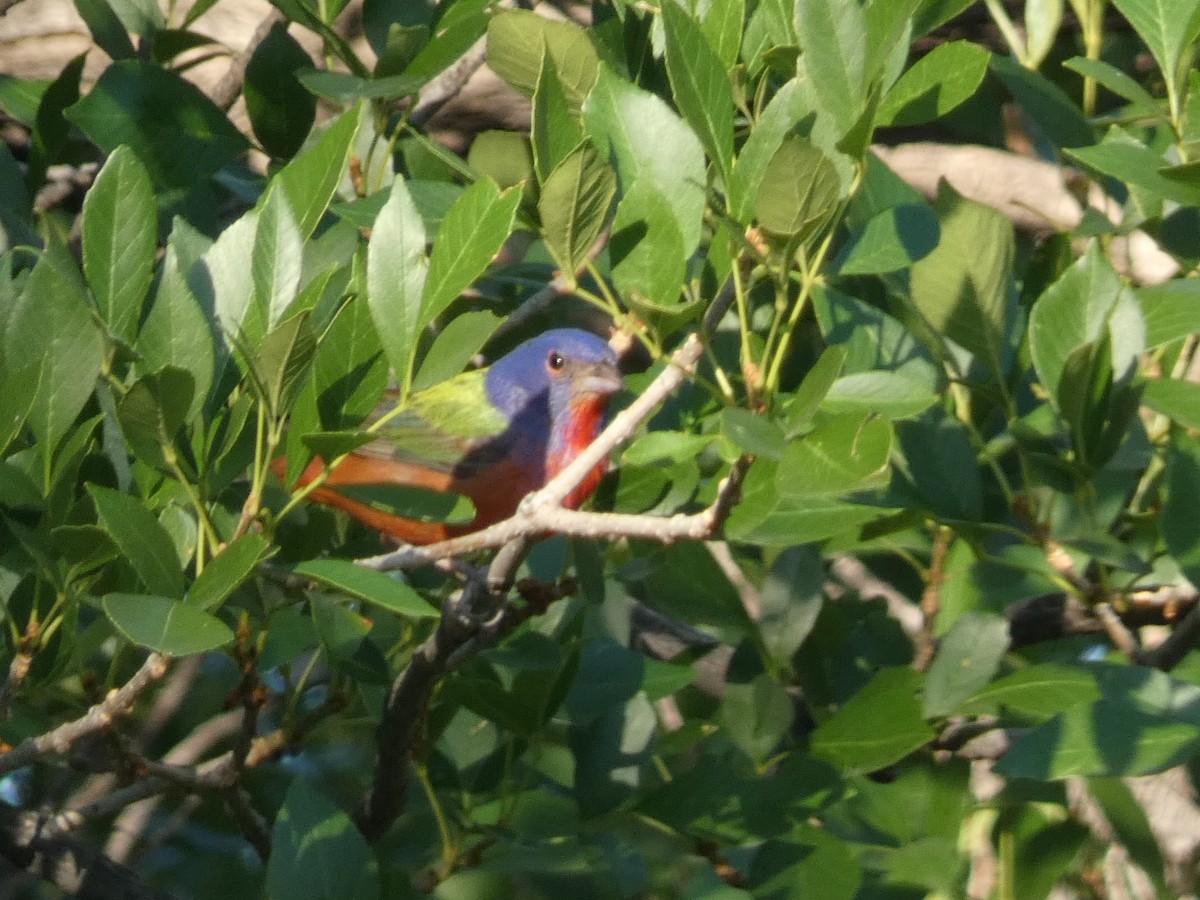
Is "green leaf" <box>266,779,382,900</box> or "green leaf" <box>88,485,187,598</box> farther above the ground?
"green leaf" <box>88,485,187,598</box>

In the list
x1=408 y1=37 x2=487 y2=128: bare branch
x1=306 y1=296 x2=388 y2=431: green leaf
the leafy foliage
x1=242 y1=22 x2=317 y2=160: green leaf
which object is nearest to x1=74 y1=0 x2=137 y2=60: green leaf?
the leafy foliage

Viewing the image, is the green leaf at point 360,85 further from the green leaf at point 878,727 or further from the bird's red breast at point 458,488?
the bird's red breast at point 458,488

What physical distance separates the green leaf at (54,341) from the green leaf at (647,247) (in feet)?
1.93

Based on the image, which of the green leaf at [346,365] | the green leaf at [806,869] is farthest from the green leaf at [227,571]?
the green leaf at [806,869]

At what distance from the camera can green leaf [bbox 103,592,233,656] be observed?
1470 millimetres

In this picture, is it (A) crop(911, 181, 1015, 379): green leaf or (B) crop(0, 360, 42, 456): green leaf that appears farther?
(A) crop(911, 181, 1015, 379): green leaf

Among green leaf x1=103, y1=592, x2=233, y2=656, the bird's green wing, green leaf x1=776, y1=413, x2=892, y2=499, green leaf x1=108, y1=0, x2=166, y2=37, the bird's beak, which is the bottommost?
the bird's green wing

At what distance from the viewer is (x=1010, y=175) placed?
452 cm

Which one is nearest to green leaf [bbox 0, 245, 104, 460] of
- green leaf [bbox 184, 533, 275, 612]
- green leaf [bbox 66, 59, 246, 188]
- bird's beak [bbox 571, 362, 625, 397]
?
green leaf [bbox 184, 533, 275, 612]

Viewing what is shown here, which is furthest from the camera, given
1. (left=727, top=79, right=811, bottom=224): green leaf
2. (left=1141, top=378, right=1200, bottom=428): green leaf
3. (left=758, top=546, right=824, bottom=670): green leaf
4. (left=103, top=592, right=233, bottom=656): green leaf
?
(left=758, top=546, right=824, bottom=670): green leaf

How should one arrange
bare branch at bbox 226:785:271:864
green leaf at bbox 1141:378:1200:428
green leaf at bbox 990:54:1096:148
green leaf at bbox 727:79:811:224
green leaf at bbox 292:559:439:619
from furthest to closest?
bare branch at bbox 226:785:271:864
green leaf at bbox 990:54:1096:148
green leaf at bbox 1141:378:1200:428
green leaf at bbox 727:79:811:224
green leaf at bbox 292:559:439:619

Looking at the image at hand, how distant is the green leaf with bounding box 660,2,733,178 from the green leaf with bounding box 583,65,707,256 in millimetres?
46

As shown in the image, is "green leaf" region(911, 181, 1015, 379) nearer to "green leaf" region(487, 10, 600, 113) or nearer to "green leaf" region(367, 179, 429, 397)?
"green leaf" region(487, 10, 600, 113)

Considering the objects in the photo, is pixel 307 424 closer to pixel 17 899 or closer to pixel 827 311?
pixel 827 311
